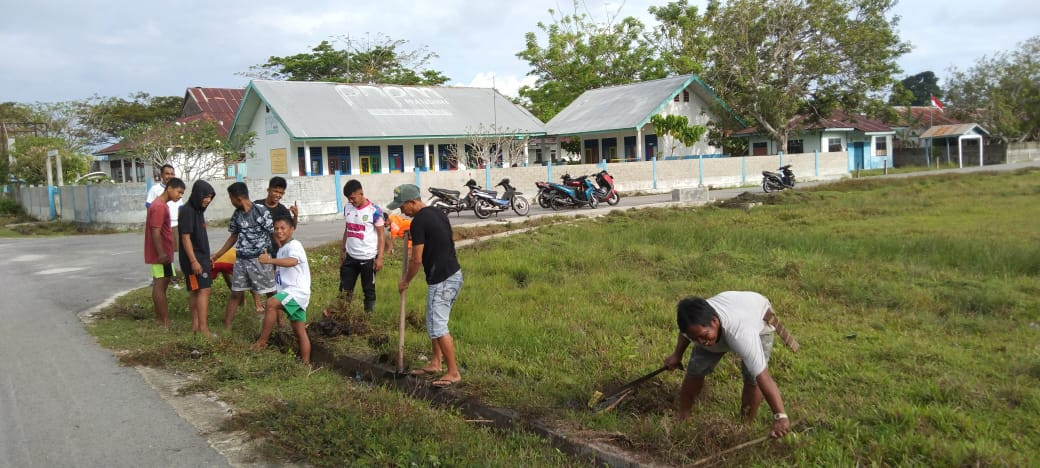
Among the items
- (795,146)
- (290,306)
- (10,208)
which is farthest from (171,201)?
(795,146)

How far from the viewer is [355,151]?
34.0 meters

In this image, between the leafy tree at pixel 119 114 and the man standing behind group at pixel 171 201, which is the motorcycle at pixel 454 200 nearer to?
the man standing behind group at pixel 171 201

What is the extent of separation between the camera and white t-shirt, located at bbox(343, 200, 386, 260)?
26.2ft

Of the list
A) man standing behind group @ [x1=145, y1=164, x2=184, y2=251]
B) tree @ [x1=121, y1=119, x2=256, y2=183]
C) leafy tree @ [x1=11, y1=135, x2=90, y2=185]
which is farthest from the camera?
leafy tree @ [x1=11, y1=135, x2=90, y2=185]

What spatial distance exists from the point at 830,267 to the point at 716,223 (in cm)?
551

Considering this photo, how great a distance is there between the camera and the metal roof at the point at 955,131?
4588 cm

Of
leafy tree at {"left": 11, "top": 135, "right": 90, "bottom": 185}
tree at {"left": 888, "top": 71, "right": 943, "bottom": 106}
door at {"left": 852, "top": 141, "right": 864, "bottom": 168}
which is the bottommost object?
door at {"left": 852, "top": 141, "right": 864, "bottom": 168}

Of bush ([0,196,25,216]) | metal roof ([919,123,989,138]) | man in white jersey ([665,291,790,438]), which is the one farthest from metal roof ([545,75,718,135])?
man in white jersey ([665,291,790,438])

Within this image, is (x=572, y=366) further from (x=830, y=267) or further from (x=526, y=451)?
(x=830, y=267)

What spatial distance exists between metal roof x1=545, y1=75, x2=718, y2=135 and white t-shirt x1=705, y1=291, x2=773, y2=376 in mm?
31490

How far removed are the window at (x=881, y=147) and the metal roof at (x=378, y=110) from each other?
74.1ft

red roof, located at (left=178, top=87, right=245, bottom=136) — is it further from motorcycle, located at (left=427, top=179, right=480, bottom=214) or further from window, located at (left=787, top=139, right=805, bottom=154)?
window, located at (left=787, top=139, right=805, bottom=154)

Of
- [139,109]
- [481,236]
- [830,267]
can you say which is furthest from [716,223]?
[139,109]

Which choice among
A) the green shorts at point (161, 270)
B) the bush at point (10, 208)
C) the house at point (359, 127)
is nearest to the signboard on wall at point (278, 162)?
the house at point (359, 127)
